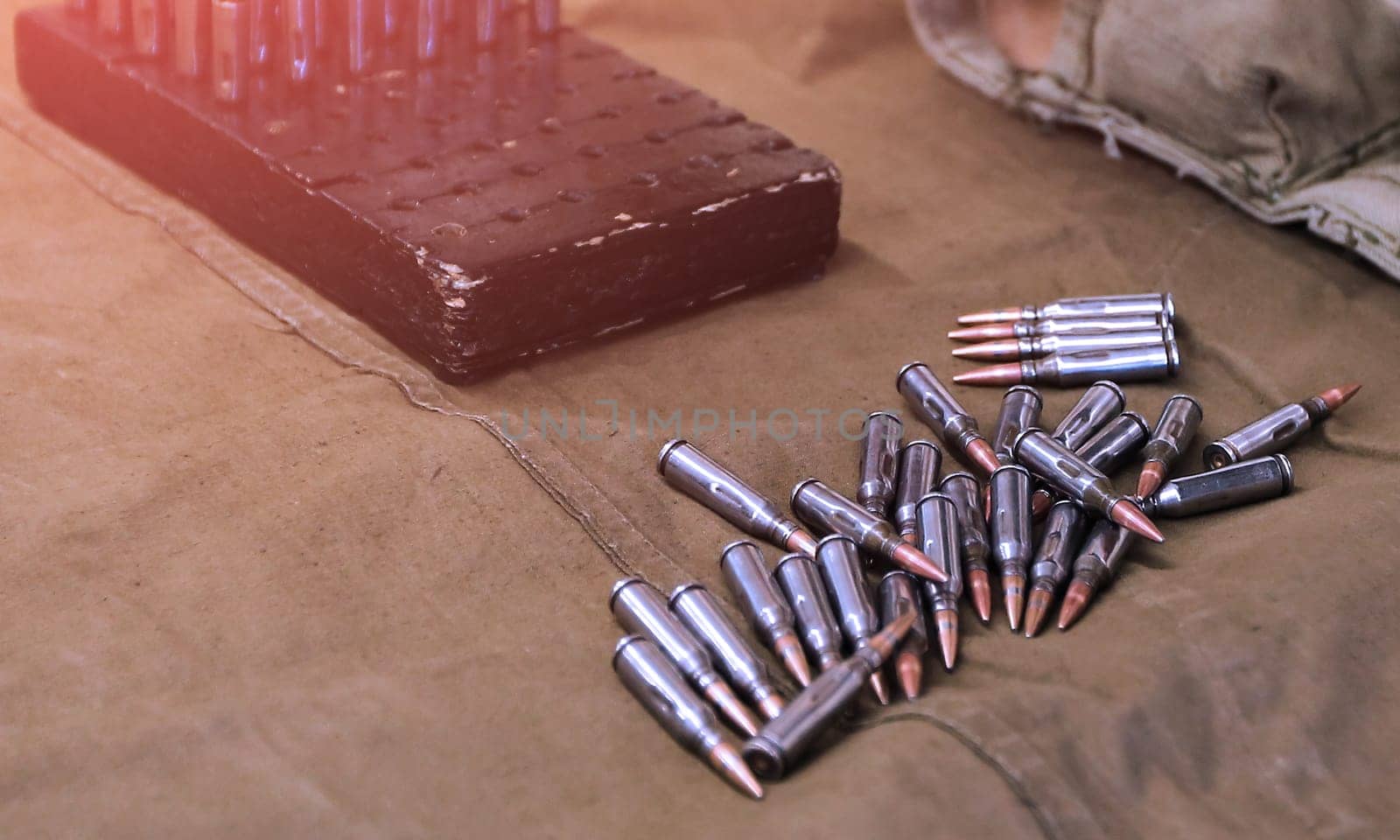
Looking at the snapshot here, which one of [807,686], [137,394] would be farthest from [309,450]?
[807,686]

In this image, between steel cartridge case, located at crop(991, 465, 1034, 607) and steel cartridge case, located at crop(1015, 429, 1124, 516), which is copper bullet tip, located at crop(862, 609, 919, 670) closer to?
steel cartridge case, located at crop(991, 465, 1034, 607)

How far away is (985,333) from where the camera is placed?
2.98 metres

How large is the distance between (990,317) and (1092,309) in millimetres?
208

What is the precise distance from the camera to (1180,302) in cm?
318

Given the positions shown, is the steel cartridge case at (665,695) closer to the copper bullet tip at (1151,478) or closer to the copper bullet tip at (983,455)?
the copper bullet tip at (983,455)

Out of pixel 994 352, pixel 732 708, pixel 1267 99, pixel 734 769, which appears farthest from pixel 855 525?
pixel 1267 99

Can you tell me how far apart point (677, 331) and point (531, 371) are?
1.13 ft

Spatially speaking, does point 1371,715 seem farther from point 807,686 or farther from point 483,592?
point 483,592

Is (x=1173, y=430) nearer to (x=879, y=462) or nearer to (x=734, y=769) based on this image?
(x=879, y=462)

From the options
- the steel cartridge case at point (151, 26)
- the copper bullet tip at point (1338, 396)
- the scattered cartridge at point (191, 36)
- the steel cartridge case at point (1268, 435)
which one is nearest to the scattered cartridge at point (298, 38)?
the scattered cartridge at point (191, 36)

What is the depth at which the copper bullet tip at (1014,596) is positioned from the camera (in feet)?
7.20

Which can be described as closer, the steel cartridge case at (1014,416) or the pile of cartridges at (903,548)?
the pile of cartridges at (903,548)

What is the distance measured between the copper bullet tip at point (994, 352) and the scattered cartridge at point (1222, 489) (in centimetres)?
53

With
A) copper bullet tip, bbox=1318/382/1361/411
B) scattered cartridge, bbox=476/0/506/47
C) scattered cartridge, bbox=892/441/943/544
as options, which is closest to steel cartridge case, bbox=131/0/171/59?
scattered cartridge, bbox=476/0/506/47
